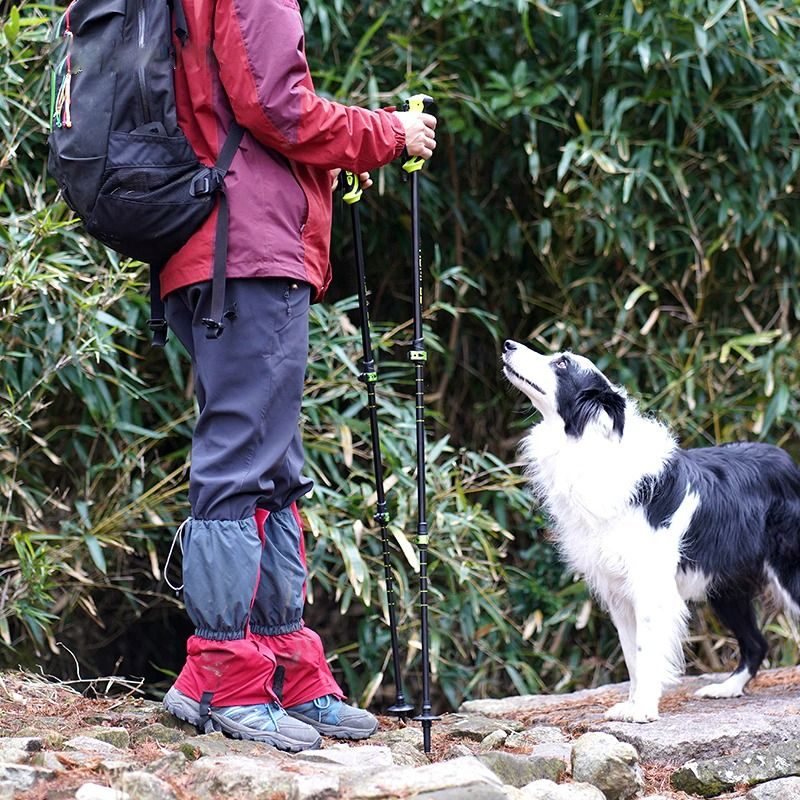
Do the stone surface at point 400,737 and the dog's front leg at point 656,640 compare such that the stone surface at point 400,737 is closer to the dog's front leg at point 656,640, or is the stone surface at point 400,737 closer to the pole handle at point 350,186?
the dog's front leg at point 656,640

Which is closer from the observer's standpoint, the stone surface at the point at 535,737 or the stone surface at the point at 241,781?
the stone surface at the point at 241,781

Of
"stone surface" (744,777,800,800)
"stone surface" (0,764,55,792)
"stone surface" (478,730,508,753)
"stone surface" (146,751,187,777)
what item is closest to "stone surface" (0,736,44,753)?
"stone surface" (0,764,55,792)

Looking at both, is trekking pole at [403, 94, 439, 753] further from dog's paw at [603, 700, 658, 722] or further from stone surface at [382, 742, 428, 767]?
dog's paw at [603, 700, 658, 722]

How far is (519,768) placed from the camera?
285 cm

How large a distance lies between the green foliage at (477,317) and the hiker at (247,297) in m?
1.34

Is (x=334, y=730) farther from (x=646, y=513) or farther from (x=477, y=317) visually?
(x=477, y=317)

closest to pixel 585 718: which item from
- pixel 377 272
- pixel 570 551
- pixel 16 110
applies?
pixel 570 551

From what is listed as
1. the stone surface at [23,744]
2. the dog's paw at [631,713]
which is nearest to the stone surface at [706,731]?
the dog's paw at [631,713]

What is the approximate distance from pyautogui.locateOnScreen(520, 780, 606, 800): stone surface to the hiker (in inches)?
22.8

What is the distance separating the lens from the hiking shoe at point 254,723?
2.84m

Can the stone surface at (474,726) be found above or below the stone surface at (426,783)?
below

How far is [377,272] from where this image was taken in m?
5.66

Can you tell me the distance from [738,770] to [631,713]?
0.50 m

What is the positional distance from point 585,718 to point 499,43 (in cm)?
305
